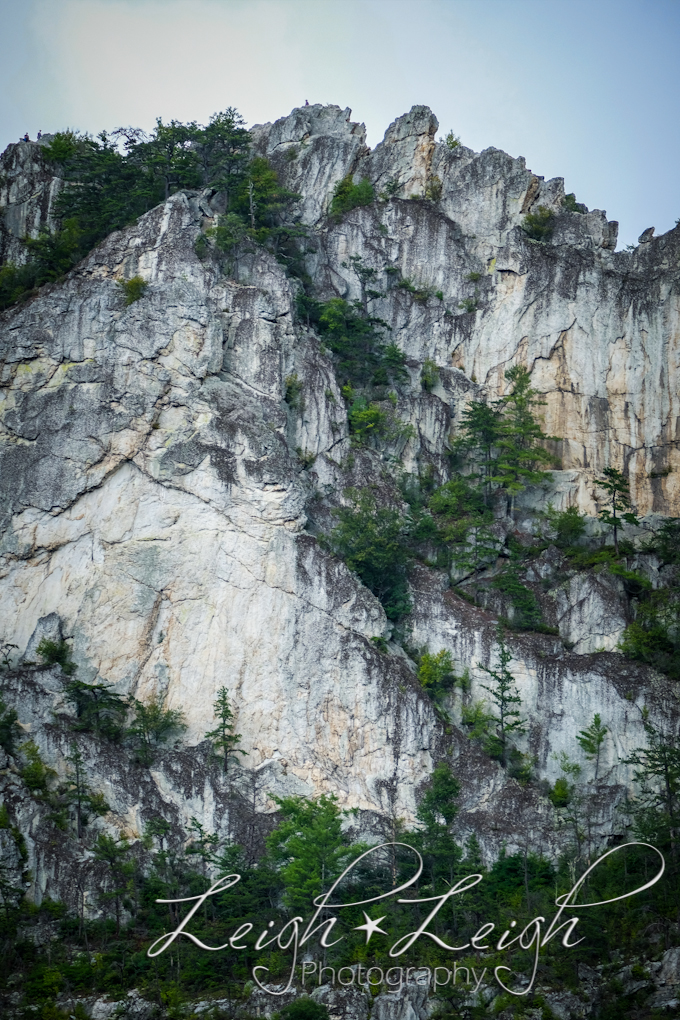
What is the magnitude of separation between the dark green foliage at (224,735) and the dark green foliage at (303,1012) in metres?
8.55

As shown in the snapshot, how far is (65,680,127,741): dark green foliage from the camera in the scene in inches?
1732

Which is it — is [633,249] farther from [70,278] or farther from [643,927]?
[643,927]

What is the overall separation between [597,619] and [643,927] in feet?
36.5

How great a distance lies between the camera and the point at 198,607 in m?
46.2

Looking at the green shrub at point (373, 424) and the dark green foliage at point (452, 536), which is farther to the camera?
the green shrub at point (373, 424)

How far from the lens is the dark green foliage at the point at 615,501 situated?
4922cm

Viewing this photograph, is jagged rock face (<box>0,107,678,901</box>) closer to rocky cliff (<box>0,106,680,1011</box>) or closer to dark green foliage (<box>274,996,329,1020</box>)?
rocky cliff (<box>0,106,680,1011</box>)

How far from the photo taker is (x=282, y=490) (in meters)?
47.2

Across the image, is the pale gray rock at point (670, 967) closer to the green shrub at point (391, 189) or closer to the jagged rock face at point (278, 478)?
the jagged rock face at point (278, 478)

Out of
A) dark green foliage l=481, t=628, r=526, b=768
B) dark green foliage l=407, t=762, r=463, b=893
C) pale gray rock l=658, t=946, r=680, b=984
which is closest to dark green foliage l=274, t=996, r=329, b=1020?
dark green foliage l=407, t=762, r=463, b=893

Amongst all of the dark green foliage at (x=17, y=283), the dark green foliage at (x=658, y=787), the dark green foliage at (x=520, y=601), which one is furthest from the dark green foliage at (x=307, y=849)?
the dark green foliage at (x=17, y=283)

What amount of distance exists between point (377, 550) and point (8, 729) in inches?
532

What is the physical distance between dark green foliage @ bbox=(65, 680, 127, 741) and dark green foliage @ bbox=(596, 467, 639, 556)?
59.2 feet

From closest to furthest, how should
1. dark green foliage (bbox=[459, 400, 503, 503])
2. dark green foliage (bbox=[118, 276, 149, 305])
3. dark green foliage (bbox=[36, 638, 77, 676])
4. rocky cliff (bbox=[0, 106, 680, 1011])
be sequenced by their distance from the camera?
rocky cliff (bbox=[0, 106, 680, 1011]) < dark green foliage (bbox=[36, 638, 77, 676]) < dark green foliage (bbox=[118, 276, 149, 305]) < dark green foliage (bbox=[459, 400, 503, 503])
